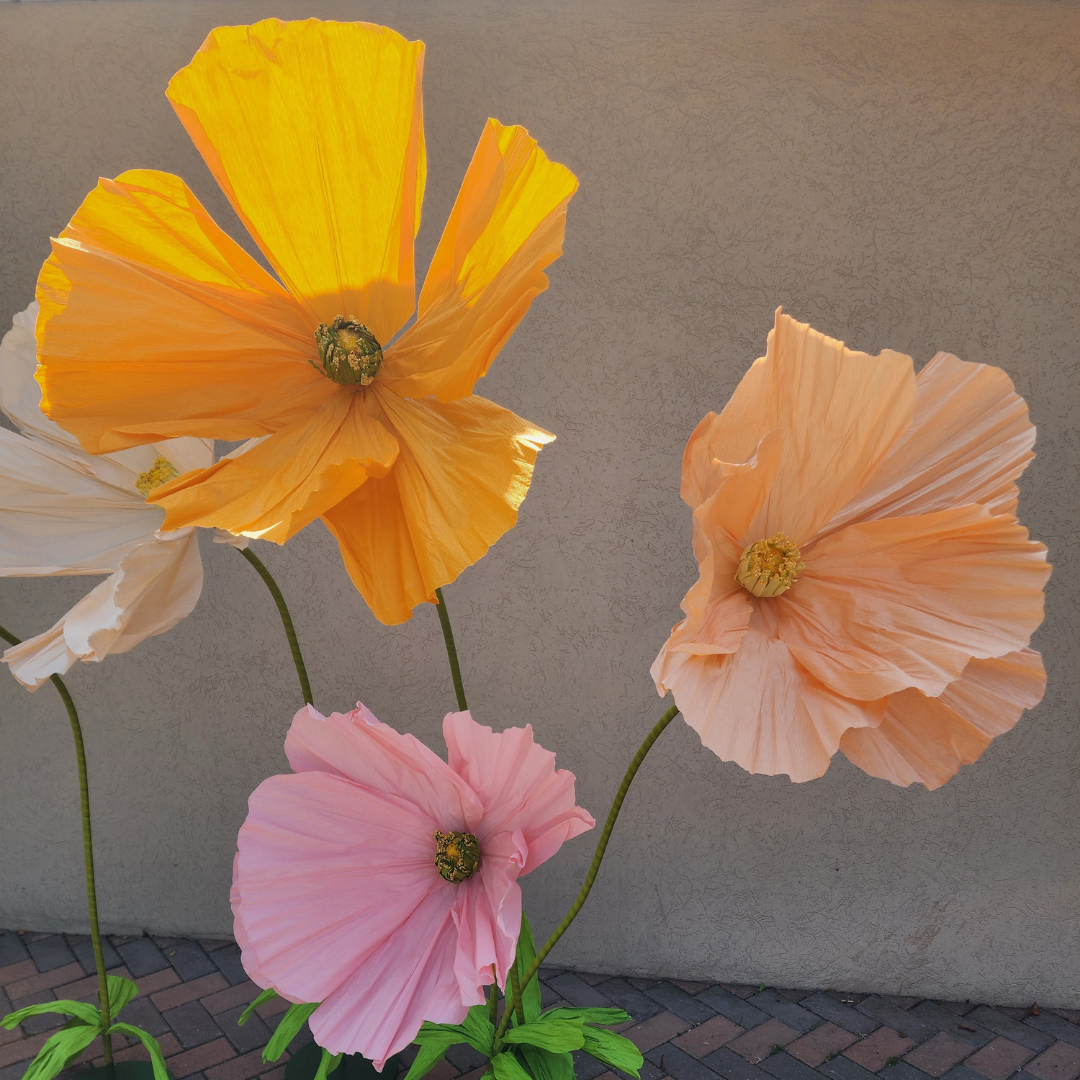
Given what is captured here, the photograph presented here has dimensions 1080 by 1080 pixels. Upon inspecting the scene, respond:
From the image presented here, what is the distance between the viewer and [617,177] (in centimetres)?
208

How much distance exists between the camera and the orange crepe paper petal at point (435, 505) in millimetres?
619

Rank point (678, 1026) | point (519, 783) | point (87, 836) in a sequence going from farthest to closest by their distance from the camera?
point (678, 1026)
point (87, 836)
point (519, 783)

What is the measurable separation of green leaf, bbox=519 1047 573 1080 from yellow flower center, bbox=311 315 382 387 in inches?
35.0

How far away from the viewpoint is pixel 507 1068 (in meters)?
1.03

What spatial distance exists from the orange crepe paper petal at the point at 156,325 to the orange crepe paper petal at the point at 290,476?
34 mm

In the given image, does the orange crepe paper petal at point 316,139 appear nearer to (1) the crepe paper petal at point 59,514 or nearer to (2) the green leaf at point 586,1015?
(1) the crepe paper petal at point 59,514

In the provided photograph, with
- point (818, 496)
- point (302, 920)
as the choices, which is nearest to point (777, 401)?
point (818, 496)

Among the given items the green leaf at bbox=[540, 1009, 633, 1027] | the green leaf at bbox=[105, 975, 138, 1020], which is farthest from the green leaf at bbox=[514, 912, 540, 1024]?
the green leaf at bbox=[105, 975, 138, 1020]

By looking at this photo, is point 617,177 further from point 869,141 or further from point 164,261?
point 164,261

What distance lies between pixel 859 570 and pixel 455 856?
0.50 meters

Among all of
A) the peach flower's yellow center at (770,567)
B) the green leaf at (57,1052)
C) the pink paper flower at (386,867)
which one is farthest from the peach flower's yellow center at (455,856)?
the green leaf at (57,1052)

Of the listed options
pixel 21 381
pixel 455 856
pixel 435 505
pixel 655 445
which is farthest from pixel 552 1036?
pixel 655 445

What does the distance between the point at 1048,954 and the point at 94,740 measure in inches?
107

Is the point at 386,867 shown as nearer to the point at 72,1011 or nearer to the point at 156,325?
the point at 156,325
